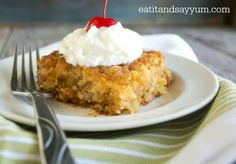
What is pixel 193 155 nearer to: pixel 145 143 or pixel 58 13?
pixel 145 143

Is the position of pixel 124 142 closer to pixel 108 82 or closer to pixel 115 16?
pixel 108 82

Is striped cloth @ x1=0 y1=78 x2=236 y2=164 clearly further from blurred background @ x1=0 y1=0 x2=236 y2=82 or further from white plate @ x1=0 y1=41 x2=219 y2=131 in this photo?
blurred background @ x1=0 y1=0 x2=236 y2=82

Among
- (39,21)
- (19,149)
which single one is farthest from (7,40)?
(19,149)

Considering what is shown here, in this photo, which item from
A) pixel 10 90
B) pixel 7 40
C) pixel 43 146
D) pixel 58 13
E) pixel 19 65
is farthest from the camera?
pixel 58 13

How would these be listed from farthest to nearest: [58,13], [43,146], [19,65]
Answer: [58,13] → [19,65] → [43,146]

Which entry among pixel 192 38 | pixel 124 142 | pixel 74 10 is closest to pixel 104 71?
pixel 124 142

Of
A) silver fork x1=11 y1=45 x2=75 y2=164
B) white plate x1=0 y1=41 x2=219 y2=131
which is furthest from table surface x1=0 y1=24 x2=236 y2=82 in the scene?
silver fork x1=11 y1=45 x2=75 y2=164
